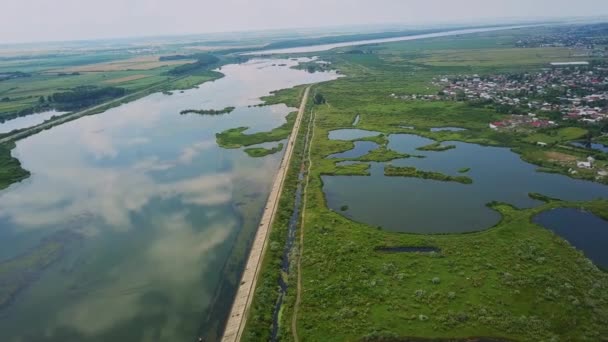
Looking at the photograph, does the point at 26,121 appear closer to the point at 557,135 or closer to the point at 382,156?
the point at 382,156

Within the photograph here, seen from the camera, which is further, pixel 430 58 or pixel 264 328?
pixel 430 58

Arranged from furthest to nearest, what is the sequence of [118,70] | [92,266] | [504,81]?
[118,70] < [504,81] < [92,266]

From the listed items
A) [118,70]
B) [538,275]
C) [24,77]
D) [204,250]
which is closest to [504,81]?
[538,275]

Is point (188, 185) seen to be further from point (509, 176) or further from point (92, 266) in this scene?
point (509, 176)

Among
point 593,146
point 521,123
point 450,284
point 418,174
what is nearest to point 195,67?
point 521,123

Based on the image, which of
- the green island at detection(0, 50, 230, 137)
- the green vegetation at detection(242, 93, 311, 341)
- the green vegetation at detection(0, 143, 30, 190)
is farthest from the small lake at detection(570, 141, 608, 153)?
the green island at detection(0, 50, 230, 137)

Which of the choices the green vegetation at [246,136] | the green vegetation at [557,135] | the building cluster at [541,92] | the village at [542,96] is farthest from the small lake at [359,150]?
the building cluster at [541,92]

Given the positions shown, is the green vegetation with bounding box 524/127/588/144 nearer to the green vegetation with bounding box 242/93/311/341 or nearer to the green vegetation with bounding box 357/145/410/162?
the green vegetation with bounding box 357/145/410/162
